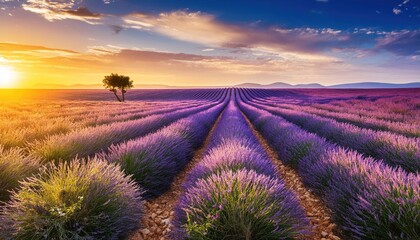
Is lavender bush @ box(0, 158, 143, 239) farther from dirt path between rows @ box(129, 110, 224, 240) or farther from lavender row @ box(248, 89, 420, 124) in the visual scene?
lavender row @ box(248, 89, 420, 124)

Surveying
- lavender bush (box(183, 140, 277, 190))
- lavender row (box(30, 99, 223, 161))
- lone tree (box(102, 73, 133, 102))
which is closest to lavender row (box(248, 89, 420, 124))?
lavender bush (box(183, 140, 277, 190))

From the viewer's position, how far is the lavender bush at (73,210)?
2107 mm

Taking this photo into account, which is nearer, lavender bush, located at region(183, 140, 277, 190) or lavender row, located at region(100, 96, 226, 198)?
lavender bush, located at region(183, 140, 277, 190)

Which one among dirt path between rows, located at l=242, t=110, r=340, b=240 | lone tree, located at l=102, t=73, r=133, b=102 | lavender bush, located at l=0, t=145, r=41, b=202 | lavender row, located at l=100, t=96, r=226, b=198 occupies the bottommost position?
dirt path between rows, located at l=242, t=110, r=340, b=240

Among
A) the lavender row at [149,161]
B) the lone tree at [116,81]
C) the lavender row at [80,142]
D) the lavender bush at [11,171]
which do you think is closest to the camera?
the lavender bush at [11,171]

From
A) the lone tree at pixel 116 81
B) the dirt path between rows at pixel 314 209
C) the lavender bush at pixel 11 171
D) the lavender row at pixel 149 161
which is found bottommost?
the dirt path between rows at pixel 314 209

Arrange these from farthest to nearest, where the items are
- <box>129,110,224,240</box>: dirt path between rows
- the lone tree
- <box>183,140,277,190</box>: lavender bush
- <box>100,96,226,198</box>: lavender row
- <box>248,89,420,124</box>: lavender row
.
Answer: the lone tree < <box>248,89,420,124</box>: lavender row < <box>100,96,226,198</box>: lavender row < <box>183,140,277,190</box>: lavender bush < <box>129,110,224,240</box>: dirt path between rows

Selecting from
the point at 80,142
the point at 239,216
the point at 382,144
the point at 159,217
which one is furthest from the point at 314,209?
the point at 80,142

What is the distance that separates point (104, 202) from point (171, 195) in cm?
189

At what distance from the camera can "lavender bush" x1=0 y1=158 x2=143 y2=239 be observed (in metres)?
2.11

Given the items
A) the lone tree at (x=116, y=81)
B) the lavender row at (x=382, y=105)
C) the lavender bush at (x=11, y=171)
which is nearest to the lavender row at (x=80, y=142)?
the lavender bush at (x=11, y=171)

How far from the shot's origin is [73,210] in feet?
6.93

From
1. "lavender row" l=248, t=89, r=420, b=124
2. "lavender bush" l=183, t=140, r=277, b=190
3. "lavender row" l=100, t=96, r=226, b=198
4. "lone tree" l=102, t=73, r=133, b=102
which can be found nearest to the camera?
"lavender bush" l=183, t=140, r=277, b=190

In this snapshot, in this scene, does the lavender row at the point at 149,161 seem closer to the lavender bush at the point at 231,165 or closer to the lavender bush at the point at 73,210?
the lavender bush at the point at 231,165
